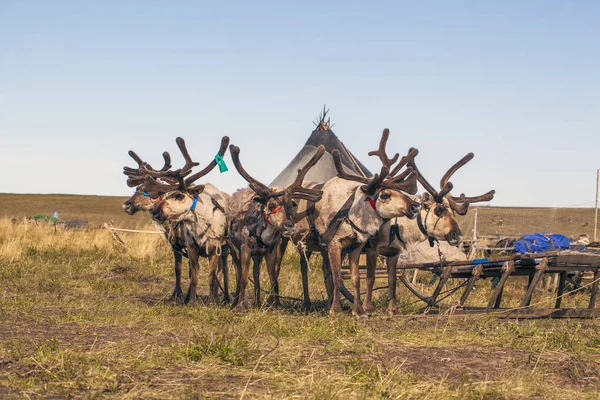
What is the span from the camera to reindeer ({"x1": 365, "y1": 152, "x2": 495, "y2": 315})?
436 inches

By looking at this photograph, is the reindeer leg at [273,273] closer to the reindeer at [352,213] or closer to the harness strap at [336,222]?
the reindeer at [352,213]

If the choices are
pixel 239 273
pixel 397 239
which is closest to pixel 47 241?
pixel 239 273

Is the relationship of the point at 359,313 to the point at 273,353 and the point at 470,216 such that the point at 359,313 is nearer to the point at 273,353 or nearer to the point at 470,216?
the point at 273,353

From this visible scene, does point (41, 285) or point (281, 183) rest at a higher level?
point (281, 183)

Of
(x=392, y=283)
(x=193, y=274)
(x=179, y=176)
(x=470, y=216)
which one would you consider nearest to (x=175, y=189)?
(x=179, y=176)

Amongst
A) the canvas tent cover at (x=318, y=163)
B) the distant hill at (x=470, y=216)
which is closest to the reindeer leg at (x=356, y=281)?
the canvas tent cover at (x=318, y=163)

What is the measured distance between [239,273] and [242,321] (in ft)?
7.19

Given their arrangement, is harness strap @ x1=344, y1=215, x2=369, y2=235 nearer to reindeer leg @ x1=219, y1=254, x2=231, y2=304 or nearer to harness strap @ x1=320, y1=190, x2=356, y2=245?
harness strap @ x1=320, y1=190, x2=356, y2=245

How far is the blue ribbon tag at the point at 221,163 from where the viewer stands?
11.5m

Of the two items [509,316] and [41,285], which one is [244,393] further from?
[41,285]

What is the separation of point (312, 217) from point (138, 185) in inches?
127

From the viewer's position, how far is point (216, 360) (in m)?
6.91

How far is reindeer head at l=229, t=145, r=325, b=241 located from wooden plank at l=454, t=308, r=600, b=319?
2757 millimetres

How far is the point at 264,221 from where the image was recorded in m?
10.7
